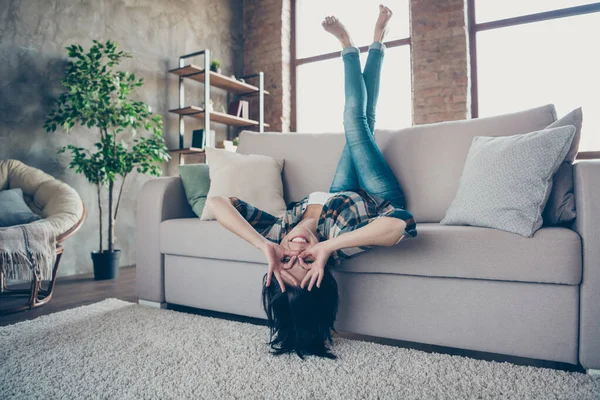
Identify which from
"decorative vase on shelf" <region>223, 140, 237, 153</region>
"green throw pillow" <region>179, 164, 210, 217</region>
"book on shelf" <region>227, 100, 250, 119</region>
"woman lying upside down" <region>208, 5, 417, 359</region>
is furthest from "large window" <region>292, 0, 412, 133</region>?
"green throw pillow" <region>179, 164, 210, 217</region>

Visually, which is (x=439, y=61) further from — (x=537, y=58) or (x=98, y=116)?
(x=98, y=116)

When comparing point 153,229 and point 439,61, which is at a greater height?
point 439,61

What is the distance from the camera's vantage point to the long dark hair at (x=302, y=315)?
1.34m

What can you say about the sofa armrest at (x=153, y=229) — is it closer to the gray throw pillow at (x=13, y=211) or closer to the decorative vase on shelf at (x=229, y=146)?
the gray throw pillow at (x=13, y=211)

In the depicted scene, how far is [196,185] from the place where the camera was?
7.34 feet

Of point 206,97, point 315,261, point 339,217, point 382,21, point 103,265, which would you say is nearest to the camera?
point 315,261

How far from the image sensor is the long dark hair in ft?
4.40

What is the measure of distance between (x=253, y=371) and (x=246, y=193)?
1.00 m

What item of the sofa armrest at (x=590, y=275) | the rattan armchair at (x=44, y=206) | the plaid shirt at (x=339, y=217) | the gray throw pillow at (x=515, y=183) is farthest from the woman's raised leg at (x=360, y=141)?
the rattan armchair at (x=44, y=206)

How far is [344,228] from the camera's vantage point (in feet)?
4.97

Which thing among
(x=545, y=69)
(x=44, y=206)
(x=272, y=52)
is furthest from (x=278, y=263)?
(x=272, y=52)

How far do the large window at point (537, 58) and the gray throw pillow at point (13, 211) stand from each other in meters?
3.94

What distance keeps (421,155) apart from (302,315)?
3.57 ft

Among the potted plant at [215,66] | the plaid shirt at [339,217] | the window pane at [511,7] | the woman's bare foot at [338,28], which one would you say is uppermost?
the window pane at [511,7]
